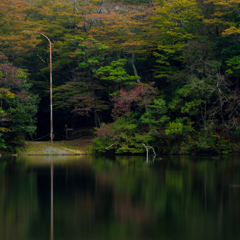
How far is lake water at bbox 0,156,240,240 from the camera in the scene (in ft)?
20.9

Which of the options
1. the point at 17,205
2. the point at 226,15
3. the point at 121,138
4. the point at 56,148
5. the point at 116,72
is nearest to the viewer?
the point at 17,205

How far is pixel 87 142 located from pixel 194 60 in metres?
10.5

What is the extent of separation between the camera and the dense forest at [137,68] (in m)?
26.2

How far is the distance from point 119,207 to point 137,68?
2590 centimetres

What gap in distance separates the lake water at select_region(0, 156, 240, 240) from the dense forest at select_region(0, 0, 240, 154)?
12832 mm

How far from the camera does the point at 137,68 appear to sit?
33.4 m

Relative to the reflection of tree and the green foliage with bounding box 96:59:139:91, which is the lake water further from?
the green foliage with bounding box 96:59:139:91

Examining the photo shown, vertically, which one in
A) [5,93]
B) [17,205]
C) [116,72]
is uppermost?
[116,72]

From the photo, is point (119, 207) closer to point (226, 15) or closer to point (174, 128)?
point (174, 128)

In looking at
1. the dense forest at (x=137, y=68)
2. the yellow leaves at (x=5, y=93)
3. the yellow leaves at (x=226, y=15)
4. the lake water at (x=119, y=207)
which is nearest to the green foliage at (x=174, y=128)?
the dense forest at (x=137, y=68)

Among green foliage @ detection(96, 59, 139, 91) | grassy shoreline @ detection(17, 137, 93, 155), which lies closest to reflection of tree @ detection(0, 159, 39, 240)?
grassy shoreline @ detection(17, 137, 93, 155)

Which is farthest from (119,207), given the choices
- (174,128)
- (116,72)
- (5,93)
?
(116,72)

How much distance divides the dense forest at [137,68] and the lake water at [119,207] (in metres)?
12.8

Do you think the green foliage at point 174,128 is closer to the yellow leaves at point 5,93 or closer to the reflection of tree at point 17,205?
the yellow leaves at point 5,93
